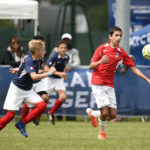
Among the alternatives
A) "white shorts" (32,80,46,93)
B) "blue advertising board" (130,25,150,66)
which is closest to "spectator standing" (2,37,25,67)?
"white shorts" (32,80,46,93)

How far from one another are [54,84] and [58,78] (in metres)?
0.18

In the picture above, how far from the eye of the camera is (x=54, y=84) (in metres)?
16.0

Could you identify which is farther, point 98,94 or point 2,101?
point 2,101

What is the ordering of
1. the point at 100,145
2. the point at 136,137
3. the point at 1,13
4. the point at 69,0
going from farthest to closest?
1. the point at 69,0
2. the point at 1,13
3. the point at 136,137
4. the point at 100,145

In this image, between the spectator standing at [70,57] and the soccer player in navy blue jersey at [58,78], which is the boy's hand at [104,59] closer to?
the soccer player in navy blue jersey at [58,78]

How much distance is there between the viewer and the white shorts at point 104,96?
39.5 ft

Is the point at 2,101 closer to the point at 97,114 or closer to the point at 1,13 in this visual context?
the point at 1,13

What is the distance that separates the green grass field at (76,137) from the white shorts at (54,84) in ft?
2.68

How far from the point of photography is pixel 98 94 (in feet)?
39.8

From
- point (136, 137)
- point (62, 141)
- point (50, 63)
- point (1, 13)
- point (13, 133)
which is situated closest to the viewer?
point (62, 141)

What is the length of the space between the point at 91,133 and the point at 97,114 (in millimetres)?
428

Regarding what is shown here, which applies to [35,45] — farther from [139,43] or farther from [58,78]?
[139,43]

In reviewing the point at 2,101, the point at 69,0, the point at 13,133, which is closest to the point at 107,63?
the point at 13,133

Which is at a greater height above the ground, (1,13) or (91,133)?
(1,13)
